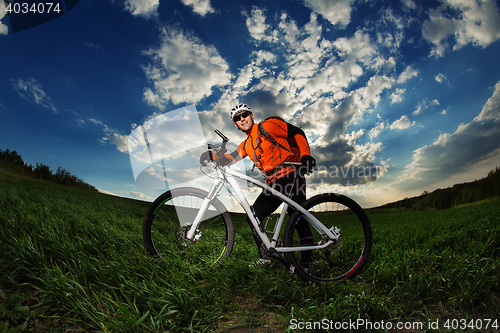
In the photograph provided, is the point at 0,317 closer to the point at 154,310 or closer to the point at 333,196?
the point at 154,310

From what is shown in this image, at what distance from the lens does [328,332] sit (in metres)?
2.44

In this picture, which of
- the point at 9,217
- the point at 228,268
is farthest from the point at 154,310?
the point at 9,217

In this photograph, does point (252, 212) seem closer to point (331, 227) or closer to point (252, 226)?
point (252, 226)

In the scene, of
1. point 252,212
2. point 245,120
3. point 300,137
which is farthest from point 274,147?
point 252,212

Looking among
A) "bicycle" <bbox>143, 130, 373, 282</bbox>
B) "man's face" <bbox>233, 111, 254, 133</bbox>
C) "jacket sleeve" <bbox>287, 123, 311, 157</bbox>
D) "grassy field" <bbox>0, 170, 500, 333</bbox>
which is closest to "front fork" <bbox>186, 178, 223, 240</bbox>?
"bicycle" <bbox>143, 130, 373, 282</bbox>

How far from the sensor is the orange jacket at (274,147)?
3.83 metres

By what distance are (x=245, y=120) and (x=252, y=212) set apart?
144cm

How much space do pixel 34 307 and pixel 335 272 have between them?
3.84 meters

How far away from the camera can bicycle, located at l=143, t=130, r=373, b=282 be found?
3.61 metres

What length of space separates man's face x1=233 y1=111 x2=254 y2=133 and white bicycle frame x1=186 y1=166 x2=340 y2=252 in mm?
740

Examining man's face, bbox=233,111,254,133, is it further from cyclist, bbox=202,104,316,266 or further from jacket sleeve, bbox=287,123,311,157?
jacket sleeve, bbox=287,123,311,157

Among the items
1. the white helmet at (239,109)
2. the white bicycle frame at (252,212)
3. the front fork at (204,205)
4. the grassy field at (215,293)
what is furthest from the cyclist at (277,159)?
the grassy field at (215,293)

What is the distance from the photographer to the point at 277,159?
3.83m

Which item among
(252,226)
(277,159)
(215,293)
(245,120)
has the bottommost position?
(215,293)
